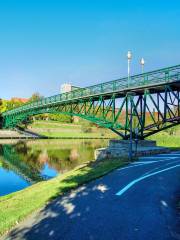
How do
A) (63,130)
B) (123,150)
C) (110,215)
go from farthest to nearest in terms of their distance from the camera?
(63,130) → (123,150) → (110,215)

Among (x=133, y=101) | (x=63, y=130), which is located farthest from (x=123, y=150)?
(x=63, y=130)

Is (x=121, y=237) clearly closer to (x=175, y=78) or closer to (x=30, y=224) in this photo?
(x=30, y=224)

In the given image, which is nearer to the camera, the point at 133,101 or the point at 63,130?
the point at 133,101

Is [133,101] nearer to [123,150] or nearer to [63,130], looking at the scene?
[123,150]

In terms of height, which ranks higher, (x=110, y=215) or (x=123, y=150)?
(x=123, y=150)

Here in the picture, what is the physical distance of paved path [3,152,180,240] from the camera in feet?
22.6

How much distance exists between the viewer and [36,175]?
25875mm

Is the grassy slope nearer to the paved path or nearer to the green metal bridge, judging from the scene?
the green metal bridge

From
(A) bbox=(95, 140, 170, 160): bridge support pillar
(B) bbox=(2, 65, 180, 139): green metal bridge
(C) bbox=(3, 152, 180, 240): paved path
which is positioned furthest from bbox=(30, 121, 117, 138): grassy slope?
(C) bbox=(3, 152, 180, 240): paved path

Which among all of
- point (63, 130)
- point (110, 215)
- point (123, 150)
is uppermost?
point (63, 130)

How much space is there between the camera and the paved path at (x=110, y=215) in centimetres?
690

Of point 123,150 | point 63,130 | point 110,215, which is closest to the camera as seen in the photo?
point 110,215

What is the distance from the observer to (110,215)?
821cm

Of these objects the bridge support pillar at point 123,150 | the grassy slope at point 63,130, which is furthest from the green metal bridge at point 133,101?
the grassy slope at point 63,130
